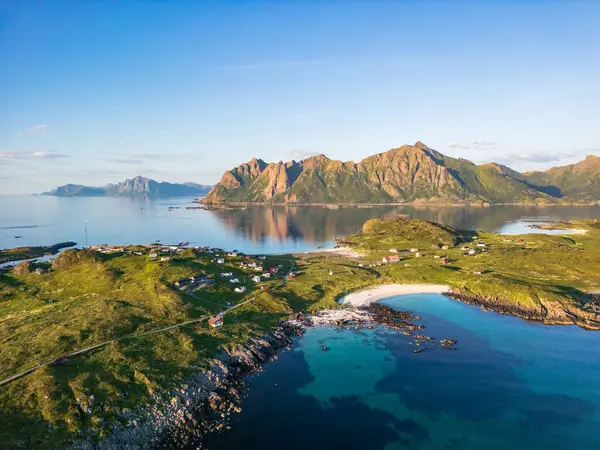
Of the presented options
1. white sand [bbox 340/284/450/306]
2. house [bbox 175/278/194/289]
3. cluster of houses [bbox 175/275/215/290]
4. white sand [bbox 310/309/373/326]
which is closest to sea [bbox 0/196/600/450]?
white sand [bbox 310/309/373/326]

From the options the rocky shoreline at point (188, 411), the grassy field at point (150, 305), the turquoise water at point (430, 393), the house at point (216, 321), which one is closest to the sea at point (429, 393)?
the turquoise water at point (430, 393)

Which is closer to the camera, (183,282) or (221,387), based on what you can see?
(221,387)

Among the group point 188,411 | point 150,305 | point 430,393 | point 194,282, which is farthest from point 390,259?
point 188,411

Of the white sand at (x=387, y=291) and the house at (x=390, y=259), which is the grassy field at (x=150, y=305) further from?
the white sand at (x=387, y=291)

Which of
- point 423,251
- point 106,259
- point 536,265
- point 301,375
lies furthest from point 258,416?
point 423,251

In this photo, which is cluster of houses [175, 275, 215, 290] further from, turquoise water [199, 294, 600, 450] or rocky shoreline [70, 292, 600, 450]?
turquoise water [199, 294, 600, 450]

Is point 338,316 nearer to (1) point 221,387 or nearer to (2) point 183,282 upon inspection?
(1) point 221,387

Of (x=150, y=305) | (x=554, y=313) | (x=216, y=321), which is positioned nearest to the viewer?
(x=216, y=321)
